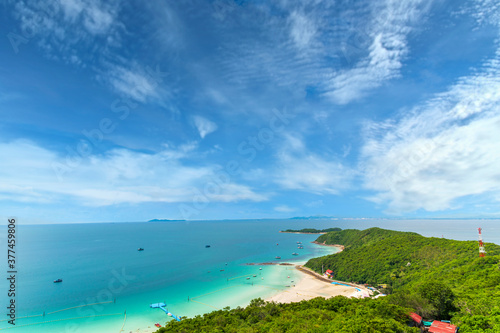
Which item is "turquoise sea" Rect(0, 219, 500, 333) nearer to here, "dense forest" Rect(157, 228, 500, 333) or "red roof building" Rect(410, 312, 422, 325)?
"dense forest" Rect(157, 228, 500, 333)

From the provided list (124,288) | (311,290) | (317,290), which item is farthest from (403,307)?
(124,288)

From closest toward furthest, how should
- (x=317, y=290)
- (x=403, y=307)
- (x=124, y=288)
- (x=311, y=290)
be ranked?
(x=403, y=307)
(x=317, y=290)
(x=311, y=290)
(x=124, y=288)

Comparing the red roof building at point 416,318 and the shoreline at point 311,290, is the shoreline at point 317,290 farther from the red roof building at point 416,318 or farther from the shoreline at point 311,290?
the red roof building at point 416,318

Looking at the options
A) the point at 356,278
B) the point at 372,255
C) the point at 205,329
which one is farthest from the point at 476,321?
the point at 372,255

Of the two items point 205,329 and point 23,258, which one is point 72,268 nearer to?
point 23,258

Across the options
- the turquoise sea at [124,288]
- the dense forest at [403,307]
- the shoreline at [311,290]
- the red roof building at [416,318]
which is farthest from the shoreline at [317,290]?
the red roof building at [416,318]

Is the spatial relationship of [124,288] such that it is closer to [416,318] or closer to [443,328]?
[416,318]

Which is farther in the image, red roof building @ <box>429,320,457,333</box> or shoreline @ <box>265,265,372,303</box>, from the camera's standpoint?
shoreline @ <box>265,265,372,303</box>

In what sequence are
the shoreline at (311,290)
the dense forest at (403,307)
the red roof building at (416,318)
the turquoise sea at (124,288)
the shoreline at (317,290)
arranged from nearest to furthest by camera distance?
the dense forest at (403,307)
the red roof building at (416,318)
the turquoise sea at (124,288)
the shoreline at (317,290)
the shoreline at (311,290)

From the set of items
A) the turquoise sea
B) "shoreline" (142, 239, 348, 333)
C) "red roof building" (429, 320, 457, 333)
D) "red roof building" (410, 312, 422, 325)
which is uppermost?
"red roof building" (429, 320, 457, 333)

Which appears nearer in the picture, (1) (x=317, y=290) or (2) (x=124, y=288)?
(1) (x=317, y=290)

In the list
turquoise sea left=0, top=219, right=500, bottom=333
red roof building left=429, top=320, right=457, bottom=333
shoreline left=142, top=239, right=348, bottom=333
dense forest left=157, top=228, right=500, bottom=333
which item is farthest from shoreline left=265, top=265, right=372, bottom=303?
red roof building left=429, top=320, right=457, bottom=333

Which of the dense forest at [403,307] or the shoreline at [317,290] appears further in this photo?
the shoreline at [317,290]
